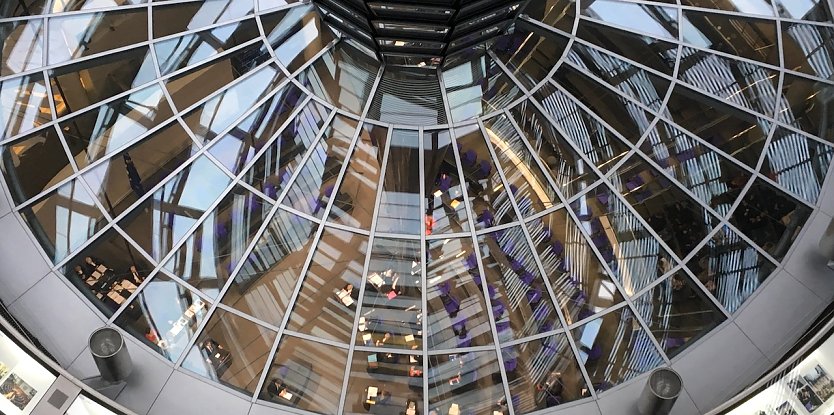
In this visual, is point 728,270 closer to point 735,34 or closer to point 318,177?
point 735,34

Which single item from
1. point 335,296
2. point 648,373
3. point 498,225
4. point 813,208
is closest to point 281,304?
point 335,296

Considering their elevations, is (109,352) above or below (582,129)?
below

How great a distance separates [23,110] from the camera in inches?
974

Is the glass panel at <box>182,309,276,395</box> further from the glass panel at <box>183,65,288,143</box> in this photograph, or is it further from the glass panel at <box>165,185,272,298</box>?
the glass panel at <box>183,65,288,143</box>

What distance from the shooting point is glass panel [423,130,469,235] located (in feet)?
82.1

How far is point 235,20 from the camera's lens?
82.5 ft

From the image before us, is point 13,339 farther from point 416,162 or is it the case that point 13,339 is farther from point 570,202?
point 570,202

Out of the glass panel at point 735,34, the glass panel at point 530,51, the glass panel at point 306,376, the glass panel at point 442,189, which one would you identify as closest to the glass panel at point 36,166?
the glass panel at point 306,376

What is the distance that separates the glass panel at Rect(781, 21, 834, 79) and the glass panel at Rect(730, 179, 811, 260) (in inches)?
164

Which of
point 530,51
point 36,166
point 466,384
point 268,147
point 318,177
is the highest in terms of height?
point 530,51

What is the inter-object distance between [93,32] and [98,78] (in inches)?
58.5

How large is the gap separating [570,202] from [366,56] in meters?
7.54

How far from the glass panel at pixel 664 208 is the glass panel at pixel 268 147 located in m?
9.47

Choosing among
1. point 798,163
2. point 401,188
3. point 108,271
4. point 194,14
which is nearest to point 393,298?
point 401,188
